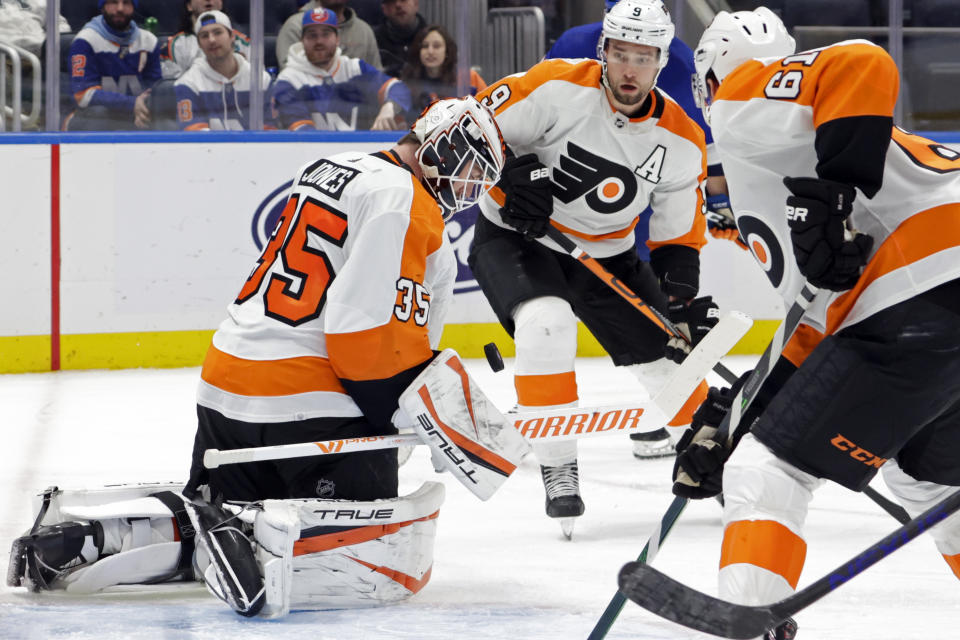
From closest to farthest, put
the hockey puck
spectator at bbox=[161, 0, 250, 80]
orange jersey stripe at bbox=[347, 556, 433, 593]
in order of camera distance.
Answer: orange jersey stripe at bbox=[347, 556, 433, 593] → the hockey puck → spectator at bbox=[161, 0, 250, 80]

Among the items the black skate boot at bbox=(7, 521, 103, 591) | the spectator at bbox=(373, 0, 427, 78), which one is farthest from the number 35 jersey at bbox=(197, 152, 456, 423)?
the spectator at bbox=(373, 0, 427, 78)

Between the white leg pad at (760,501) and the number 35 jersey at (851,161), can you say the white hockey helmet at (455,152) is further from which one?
the white leg pad at (760,501)

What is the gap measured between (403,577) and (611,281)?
3.59 ft

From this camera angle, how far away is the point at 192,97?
16.6 feet

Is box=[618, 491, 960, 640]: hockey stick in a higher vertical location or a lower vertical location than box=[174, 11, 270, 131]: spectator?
lower

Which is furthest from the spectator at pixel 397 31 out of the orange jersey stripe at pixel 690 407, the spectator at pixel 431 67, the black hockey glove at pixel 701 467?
the black hockey glove at pixel 701 467

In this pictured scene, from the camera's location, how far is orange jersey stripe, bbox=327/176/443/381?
2.19 m

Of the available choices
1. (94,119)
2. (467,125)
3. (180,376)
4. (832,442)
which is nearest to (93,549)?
(467,125)

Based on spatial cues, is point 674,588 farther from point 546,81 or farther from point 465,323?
point 465,323

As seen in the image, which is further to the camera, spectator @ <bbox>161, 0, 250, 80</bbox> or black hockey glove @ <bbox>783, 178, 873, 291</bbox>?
spectator @ <bbox>161, 0, 250, 80</bbox>

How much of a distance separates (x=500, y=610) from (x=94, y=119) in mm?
3265

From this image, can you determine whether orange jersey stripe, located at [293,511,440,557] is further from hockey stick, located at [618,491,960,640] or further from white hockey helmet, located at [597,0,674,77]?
white hockey helmet, located at [597,0,674,77]

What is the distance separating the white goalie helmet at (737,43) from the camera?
217cm

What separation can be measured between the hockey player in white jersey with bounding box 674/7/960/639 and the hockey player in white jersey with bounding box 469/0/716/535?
40.5 inches
